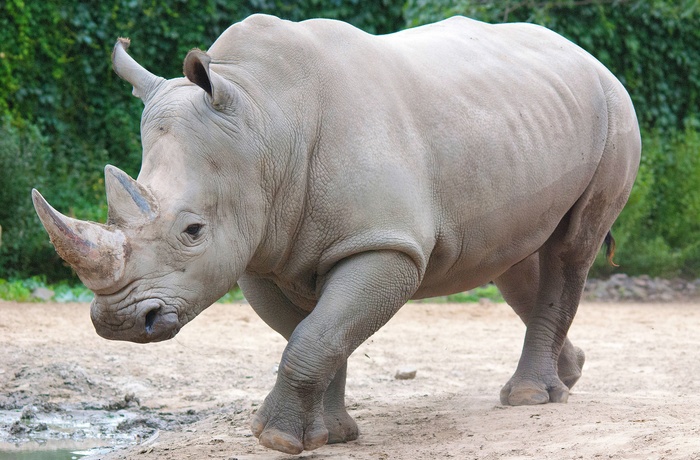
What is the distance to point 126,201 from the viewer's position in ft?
13.0

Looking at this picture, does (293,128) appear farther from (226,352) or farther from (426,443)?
(226,352)

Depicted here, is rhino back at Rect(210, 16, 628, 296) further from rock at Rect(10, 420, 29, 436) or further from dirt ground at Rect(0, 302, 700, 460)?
rock at Rect(10, 420, 29, 436)

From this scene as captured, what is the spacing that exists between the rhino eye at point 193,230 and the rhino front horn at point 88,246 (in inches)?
10.8

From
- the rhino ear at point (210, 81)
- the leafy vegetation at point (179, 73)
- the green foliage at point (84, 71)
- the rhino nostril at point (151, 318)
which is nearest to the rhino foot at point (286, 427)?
the rhino nostril at point (151, 318)

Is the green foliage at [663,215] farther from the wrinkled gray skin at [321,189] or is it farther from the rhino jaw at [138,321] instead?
the rhino jaw at [138,321]

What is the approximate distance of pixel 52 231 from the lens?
12.4ft

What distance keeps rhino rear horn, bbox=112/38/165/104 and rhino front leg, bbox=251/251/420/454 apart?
1.06 m

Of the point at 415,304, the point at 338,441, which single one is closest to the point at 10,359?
the point at 338,441

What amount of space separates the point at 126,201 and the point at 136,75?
0.81 m

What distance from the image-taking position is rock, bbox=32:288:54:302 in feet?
32.9

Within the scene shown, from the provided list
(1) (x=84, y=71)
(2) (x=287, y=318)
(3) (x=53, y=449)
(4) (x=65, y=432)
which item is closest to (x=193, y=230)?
(2) (x=287, y=318)

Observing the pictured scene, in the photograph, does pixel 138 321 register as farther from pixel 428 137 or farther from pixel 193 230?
pixel 428 137

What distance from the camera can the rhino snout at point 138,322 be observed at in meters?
3.93

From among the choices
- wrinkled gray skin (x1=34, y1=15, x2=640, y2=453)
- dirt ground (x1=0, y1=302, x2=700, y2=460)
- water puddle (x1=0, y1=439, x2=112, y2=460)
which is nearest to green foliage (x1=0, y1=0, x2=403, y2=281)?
dirt ground (x1=0, y1=302, x2=700, y2=460)
